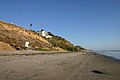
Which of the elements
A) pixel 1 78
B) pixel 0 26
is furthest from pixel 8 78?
pixel 0 26

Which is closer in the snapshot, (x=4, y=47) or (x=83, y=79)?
(x=83, y=79)

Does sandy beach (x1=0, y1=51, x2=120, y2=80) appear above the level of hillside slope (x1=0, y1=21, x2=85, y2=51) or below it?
below

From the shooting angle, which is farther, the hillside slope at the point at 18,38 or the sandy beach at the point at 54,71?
the hillside slope at the point at 18,38

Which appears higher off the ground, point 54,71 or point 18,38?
point 18,38

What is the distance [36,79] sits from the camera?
10.4 metres

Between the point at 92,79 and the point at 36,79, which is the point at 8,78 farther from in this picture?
the point at 92,79

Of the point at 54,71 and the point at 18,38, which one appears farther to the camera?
the point at 18,38

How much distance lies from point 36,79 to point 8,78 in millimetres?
1274

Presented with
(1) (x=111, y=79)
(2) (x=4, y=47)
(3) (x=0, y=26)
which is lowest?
(1) (x=111, y=79)

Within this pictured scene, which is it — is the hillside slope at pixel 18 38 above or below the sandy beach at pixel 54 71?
above

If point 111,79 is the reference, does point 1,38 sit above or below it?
above

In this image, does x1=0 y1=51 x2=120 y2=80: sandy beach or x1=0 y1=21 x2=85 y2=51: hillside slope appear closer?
x1=0 y1=51 x2=120 y2=80: sandy beach

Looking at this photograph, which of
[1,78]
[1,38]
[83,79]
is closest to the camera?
[1,78]

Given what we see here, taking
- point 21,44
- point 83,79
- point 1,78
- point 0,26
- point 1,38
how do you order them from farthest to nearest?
point 0,26 → point 21,44 → point 1,38 → point 83,79 → point 1,78
